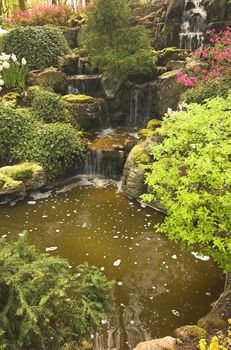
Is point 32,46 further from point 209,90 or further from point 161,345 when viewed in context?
point 161,345

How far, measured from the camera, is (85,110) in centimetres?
1456

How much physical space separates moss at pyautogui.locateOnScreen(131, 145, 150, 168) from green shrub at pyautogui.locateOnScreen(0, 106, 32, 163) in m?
4.00

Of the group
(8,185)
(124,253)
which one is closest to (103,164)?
(8,185)

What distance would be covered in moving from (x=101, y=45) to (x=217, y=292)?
38.5 ft

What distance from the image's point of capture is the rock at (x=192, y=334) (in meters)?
5.58

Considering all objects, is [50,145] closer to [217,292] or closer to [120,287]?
[120,287]

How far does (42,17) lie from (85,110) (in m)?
10.6

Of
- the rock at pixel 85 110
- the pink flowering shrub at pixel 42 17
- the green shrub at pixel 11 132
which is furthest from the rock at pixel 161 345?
the pink flowering shrub at pixel 42 17

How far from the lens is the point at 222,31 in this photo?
1602cm

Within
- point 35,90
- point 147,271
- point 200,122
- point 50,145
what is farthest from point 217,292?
point 35,90

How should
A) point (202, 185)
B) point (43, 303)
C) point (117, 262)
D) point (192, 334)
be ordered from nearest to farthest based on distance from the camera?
point (43, 303) < point (192, 334) < point (202, 185) < point (117, 262)

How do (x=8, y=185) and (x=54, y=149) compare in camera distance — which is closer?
(x=8, y=185)

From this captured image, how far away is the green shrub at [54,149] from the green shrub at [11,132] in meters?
0.31

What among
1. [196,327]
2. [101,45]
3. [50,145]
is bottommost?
[196,327]
